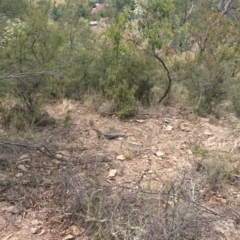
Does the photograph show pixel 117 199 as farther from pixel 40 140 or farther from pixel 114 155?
pixel 40 140

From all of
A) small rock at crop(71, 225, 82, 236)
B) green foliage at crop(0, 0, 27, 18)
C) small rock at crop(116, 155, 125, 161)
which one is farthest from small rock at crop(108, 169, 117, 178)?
green foliage at crop(0, 0, 27, 18)

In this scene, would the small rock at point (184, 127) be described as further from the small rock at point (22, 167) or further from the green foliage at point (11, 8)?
the green foliage at point (11, 8)

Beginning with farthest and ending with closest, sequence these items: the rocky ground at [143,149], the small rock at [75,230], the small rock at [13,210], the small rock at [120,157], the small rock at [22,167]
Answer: the small rock at [120,157] < the small rock at [22,167] < the small rock at [13,210] < the rocky ground at [143,149] < the small rock at [75,230]

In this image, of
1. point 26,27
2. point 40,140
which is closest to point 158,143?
point 40,140

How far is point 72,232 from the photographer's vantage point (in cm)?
312

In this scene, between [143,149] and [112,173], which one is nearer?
[112,173]

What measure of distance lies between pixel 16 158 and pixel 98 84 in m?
2.92

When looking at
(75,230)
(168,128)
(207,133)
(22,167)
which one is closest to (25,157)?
(22,167)

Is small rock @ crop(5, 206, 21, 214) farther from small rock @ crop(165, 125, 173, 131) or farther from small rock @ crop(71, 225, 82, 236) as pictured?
small rock @ crop(165, 125, 173, 131)

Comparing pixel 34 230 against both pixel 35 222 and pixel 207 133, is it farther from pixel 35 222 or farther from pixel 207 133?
pixel 207 133

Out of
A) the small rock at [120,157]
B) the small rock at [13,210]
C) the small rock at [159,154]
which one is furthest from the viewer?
the small rock at [159,154]

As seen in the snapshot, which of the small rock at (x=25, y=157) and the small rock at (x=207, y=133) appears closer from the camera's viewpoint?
the small rock at (x=25, y=157)

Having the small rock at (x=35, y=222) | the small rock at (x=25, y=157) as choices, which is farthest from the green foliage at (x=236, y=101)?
the small rock at (x=35, y=222)

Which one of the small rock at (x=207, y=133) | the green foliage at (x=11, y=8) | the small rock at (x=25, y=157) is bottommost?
the small rock at (x=207, y=133)
